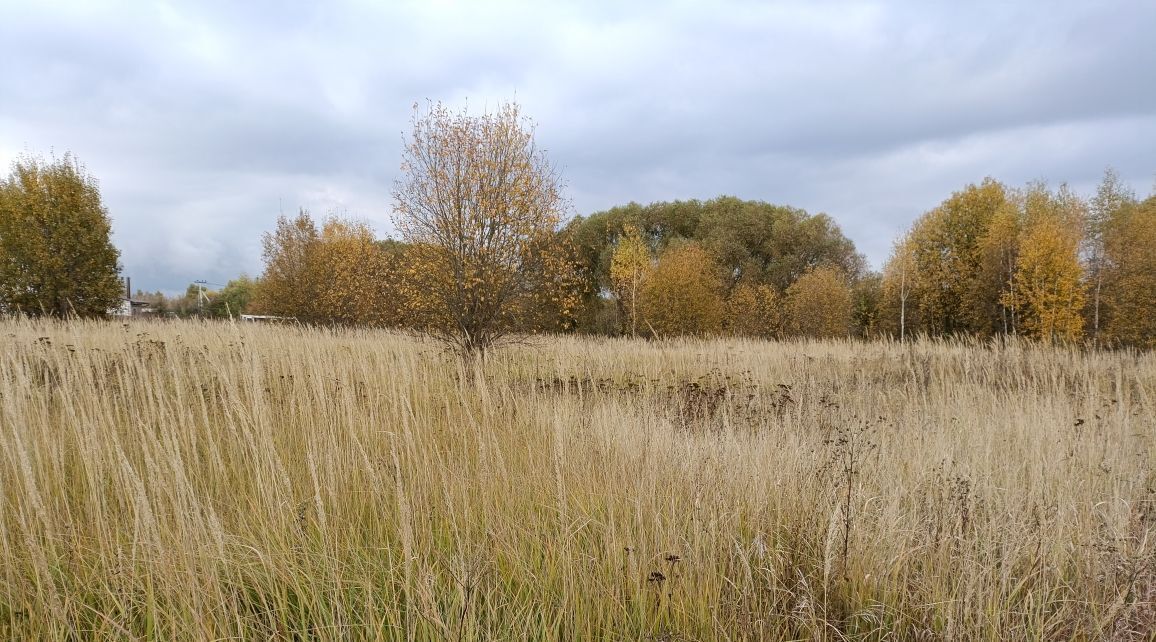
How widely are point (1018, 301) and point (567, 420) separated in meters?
32.2

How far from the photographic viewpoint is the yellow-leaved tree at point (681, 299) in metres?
30.7

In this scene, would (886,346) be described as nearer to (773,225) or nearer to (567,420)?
(567,420)

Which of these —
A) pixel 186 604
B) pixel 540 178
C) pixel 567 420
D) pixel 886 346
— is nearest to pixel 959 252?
pixel 886 346

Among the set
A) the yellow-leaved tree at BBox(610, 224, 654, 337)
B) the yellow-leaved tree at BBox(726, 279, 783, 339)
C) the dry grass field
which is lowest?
the dry grass field

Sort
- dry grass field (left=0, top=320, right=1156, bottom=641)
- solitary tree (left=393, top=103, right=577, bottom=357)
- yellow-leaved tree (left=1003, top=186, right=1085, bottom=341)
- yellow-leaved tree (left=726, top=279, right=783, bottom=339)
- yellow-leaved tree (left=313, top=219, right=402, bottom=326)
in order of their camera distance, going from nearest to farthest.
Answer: dry grass field (left=0, top=320, right=1156, bottom=641) < solitary tree (left=393, top=103, right=577, bottom=357) < yellow-leaved tree (left=313, top=219, right=402, bottom=326) < yellow-leaved tree (left=1003, top=186, right=1085, bottom=341) < yellow-leaved tree (left=726, top=279, right=783, bottom=339)

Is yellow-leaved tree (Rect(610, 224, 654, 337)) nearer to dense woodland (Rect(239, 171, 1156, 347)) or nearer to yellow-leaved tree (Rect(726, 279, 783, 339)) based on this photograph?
dense woodland (Rect(239, 171, 1156, 347))

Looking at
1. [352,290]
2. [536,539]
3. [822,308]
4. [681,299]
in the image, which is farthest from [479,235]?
[822,308]

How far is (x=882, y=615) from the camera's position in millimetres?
2232

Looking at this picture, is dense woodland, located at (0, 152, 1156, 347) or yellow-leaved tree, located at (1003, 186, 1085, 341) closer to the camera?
dense woodland, located at (0, 152, 1156, 347)

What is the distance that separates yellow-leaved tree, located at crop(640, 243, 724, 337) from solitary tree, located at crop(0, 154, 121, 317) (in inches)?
893

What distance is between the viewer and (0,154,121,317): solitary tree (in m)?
19.3

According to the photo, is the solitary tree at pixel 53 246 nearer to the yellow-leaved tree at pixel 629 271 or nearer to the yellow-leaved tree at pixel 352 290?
the yellow-leaved tree at pixel 352 290

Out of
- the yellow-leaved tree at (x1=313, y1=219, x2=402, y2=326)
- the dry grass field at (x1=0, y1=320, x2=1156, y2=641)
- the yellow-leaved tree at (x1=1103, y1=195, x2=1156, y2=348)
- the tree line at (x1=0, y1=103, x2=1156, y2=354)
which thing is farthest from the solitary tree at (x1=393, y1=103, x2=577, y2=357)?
the yellow-leaved tree at (x1=1103, y1=195, x2=1156, y2=348)

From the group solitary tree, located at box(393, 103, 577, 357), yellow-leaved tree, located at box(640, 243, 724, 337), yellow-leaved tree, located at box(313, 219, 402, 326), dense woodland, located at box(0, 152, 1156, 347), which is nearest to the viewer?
solitary tree, located at box(393, 103, 577, 357)
